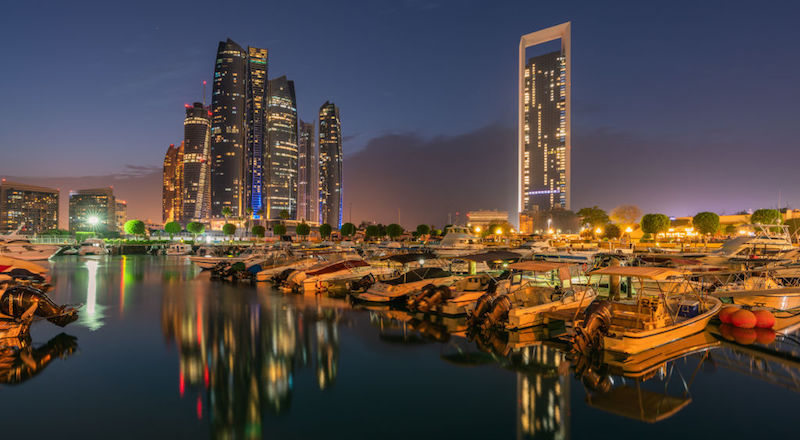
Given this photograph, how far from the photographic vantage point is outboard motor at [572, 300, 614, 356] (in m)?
12.0

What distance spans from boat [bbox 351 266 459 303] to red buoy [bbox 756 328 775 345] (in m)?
12.8

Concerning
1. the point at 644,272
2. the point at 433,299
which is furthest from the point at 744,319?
the point at 433,299

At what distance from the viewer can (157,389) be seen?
10.3 meters

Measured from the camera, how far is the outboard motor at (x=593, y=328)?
39.4 feet

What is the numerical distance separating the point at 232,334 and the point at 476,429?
11401 millimetres

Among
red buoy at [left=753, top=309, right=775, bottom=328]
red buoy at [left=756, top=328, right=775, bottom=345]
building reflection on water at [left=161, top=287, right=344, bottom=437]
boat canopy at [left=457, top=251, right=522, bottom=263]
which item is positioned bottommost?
building reflection on water at [left=161, top=287, right=344, bottom=437]

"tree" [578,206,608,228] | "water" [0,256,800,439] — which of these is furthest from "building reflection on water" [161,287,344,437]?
"tree" [578,206,608,228]

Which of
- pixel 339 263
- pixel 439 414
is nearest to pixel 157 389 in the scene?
pixel 439 414

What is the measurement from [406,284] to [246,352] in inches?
406

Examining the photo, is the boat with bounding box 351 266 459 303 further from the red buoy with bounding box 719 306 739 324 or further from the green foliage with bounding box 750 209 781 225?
the green foliage with bounding box 750 209 781 225

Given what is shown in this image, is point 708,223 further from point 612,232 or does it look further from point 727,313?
point 727,313

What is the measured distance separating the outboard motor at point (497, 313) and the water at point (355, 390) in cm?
181

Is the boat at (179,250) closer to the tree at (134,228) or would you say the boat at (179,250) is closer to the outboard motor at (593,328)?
the tree at (134,228)

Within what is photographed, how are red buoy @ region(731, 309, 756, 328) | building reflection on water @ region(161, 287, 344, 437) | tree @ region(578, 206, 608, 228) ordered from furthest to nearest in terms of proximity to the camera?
tree @ region(578, 206, 608, 228) < red buoy @ region(731, 309, 756, 328) < building reflection on water @ region(161, 287, 344, 437)
